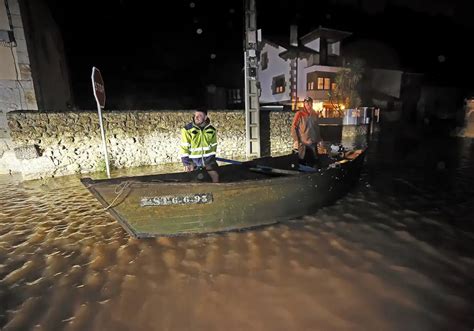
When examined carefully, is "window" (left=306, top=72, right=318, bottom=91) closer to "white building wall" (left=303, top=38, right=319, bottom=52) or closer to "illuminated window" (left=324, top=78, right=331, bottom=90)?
"illuminated window" (left=324, top=78, right=331, bottom=90)

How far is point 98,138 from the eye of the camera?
8562 mm

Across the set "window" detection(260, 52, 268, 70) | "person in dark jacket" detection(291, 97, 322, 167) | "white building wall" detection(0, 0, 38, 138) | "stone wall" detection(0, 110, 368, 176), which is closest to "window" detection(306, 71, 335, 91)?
"window" detection(260, 52, 268, 70)

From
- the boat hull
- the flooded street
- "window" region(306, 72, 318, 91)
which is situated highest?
"window" region(306, 72, 318, 91)

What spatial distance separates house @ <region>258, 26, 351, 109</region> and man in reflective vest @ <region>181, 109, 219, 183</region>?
18373 millimetres

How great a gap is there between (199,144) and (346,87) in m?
20.9

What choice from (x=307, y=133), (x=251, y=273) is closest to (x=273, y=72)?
(x=307, y=133)

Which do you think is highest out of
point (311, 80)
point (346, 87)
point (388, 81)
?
point (388, 81)

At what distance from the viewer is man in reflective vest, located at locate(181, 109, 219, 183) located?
508cm

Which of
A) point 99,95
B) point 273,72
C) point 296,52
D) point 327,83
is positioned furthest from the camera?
point 273,72

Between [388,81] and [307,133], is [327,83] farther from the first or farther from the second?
[307,133]

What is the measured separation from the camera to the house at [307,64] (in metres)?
21.9

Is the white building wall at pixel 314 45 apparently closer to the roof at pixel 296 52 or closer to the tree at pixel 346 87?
the roof at pixel 296 52

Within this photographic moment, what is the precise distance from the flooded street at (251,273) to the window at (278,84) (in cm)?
1998

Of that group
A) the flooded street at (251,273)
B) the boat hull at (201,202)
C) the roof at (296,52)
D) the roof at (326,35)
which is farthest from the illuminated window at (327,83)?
the boat hull at (201,202)
